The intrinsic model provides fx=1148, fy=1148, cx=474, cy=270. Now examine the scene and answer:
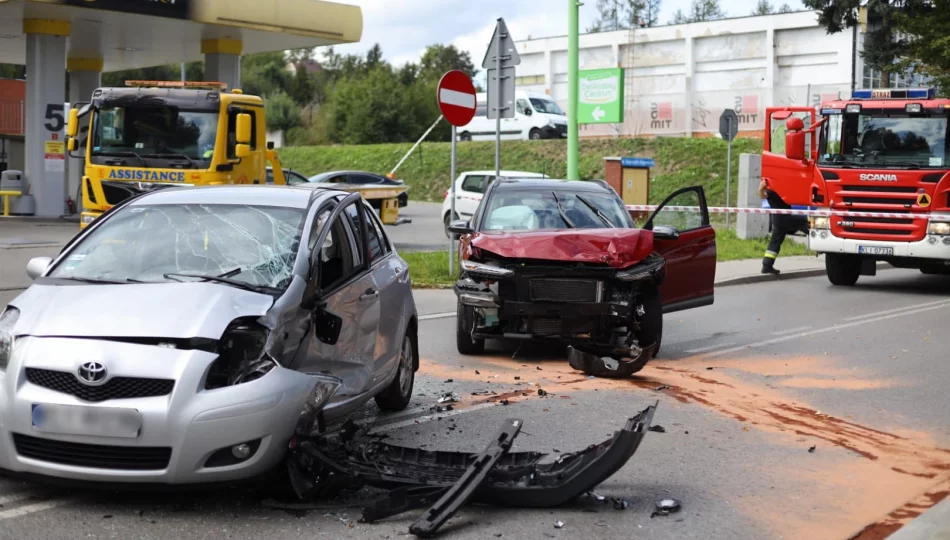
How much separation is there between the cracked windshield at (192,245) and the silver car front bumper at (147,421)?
900mm

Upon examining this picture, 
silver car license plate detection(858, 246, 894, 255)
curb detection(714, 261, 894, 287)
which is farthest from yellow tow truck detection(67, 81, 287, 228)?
silver car license plate detection(858, 246, 894, 255)

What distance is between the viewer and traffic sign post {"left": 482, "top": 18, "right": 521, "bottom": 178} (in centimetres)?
1686

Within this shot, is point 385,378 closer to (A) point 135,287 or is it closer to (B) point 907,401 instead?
(A) point 135,287

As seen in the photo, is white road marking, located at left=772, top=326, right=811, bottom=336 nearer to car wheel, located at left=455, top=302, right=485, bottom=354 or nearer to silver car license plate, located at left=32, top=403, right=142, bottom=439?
car wheel, located at left=455, top=302, right=485, bottom=354

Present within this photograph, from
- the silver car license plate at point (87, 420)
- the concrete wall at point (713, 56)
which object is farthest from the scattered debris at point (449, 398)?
the concrete wall at point (713, 56)

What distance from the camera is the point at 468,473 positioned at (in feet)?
18.3

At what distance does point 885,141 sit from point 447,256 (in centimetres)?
734

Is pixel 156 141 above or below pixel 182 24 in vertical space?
below

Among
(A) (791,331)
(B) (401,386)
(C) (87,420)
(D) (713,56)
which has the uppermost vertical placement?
(D) (713,56)

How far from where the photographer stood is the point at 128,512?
547cm

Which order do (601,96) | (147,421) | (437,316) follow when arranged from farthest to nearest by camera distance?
(601,96), (437,316), (147,421)

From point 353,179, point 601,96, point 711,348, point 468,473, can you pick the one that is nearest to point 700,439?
point 468,473

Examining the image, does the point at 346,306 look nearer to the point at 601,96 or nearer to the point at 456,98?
the point at 456,98

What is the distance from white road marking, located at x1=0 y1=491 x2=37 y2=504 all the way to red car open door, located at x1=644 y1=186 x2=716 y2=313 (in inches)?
258
